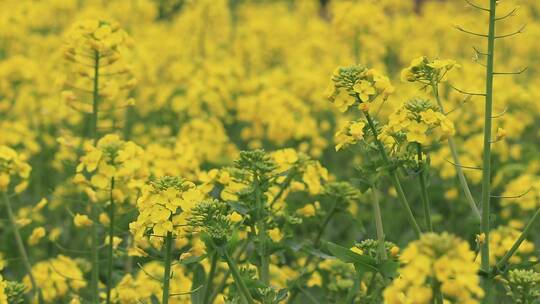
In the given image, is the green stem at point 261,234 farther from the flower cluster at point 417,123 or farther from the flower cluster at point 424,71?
the flower cluster at point 424,71

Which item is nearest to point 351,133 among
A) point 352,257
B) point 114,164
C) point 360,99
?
point 360,99

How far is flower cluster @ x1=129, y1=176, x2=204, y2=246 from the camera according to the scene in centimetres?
262

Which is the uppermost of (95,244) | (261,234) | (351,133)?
(351,133)

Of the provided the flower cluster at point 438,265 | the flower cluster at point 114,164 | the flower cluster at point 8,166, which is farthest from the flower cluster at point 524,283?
the flower cluster at point 8,166

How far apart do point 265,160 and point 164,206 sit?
466 mm

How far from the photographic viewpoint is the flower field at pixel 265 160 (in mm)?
2689

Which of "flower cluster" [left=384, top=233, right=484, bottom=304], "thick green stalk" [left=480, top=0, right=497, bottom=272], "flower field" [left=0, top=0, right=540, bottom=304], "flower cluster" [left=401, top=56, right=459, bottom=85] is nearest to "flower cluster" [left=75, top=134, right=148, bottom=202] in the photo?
"flower field" [left=0, top=0, right=540, bottom=304]

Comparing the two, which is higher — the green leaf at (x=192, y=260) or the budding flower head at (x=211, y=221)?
the budding flower head at (x=211, y=221)

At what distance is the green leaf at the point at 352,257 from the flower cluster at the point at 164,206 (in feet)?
1.43

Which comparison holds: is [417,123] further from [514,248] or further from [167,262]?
[167,262]

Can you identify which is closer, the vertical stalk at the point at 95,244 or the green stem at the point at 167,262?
the green stem at the point at 167,262

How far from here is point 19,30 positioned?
324 inches

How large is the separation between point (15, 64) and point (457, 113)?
3416 millimetres

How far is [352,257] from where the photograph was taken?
8.50 ft
